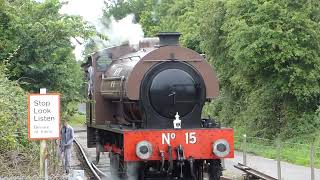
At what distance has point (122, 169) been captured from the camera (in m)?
12.9

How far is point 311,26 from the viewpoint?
20.4 m

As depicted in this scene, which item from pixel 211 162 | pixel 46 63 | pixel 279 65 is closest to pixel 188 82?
pixel 211 162

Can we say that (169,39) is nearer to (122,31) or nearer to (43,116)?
(43,116)

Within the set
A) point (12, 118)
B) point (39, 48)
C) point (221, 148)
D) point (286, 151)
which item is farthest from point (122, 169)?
point (286, 151)

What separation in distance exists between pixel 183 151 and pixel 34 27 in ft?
19.2

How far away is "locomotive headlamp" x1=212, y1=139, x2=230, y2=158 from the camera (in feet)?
36.6

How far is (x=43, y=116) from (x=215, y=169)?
461 cm

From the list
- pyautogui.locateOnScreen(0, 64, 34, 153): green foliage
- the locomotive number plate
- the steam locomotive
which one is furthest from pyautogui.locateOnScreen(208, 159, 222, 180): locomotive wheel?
pyautogui.locateOnScreen(0, 64, 34, 153): green foliage

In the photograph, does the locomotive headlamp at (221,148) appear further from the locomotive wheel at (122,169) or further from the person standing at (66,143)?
the person standing at (66,143)

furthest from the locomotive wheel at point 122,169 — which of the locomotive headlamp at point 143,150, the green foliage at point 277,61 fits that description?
the green foliage at point 277,61

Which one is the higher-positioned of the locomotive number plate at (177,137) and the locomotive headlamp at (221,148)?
the locomotive number plate at (177,137)

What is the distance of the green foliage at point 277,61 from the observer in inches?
802

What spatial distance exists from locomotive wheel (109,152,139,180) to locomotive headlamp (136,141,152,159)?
604 mm

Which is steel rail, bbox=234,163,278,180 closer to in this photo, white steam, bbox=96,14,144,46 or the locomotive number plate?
the locomotive number plate
